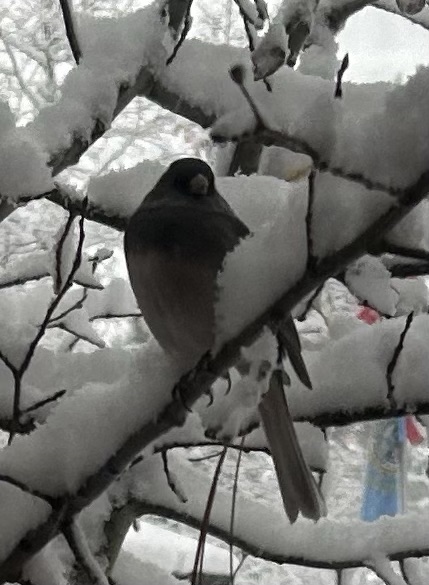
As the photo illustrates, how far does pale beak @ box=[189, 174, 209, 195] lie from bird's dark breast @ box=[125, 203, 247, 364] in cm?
6

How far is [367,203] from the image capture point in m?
0.40

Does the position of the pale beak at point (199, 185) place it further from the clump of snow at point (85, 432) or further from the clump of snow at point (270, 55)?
the clump of snow at point (270, 55)

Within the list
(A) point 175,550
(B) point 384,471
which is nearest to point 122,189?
(B) point 384,471

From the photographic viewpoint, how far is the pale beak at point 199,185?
2.90ft

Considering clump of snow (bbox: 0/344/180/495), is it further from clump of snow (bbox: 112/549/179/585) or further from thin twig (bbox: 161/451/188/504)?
clump of snow (bbox: 112/549/179/585)

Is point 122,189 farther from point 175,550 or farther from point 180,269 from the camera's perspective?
point 175,550

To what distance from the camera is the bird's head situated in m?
0.89

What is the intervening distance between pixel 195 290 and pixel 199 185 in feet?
0.59

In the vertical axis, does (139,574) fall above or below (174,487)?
below

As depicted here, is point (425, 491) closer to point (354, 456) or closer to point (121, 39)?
point (354, 456)

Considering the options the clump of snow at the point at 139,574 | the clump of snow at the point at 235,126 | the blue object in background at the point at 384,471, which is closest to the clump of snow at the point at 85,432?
the clump of snow at the point at 235,126

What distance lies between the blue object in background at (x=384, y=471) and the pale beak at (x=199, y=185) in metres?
0.87

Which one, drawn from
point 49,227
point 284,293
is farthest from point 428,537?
point 49,227

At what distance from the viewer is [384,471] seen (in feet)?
5.17
